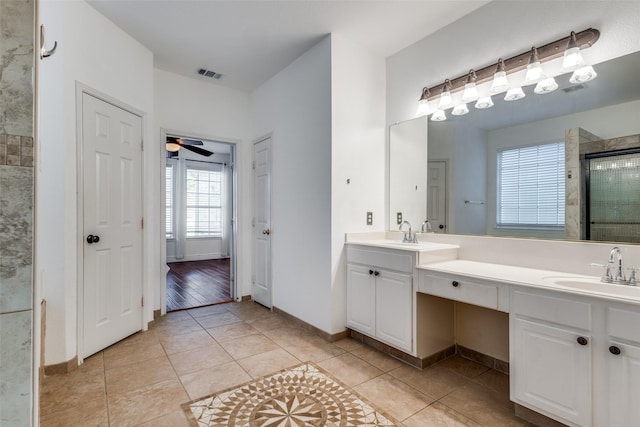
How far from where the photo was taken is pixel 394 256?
2566mm

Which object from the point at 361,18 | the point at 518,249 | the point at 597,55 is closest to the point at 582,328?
the point at 518,249

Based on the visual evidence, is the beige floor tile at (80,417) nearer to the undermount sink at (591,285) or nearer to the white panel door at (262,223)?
the white panel door at (262,223)

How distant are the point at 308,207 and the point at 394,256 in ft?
3.43

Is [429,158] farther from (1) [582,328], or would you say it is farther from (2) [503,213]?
(1) [582,328]

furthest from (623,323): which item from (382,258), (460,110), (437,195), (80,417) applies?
(80,417)

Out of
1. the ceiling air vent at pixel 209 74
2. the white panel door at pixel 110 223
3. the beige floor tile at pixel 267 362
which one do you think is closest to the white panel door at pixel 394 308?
the beige floor tile at pixel 267 362

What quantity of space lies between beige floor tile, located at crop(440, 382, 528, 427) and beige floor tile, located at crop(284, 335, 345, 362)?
956 millimetres

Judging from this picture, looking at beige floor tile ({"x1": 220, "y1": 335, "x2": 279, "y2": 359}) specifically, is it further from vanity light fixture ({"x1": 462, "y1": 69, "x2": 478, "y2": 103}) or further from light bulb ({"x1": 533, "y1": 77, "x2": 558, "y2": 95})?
light bulb ({"x1": 533, "y1": 77, "x2": 558, "y2": 95})

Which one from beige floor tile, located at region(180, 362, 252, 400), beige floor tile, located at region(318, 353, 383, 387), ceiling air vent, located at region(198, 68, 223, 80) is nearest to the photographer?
beige floor tile, located at region(180, 362, 252, 400)

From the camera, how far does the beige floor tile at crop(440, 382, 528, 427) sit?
6.03 ft

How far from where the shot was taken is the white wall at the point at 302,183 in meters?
3.00

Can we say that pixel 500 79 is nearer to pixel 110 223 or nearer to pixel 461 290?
pixel 461 290

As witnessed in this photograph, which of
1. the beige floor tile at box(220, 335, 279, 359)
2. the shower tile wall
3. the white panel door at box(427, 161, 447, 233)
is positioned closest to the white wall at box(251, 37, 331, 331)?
the beige floor tile at box(220, 335, 279, 359)

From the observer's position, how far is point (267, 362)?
2535 mm
